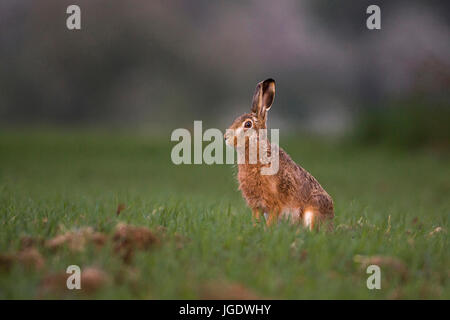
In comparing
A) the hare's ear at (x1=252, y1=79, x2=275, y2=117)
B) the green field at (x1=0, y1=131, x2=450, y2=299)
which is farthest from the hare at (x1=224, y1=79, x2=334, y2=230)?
the green field at (x1=0, y1=131, x2=450, y2=299)

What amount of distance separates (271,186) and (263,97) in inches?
43.9

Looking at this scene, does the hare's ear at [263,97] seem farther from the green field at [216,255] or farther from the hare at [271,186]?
the green field at [216,255]

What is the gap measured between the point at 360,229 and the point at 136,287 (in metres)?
3.01

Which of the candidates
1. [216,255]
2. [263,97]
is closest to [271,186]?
[263,97]

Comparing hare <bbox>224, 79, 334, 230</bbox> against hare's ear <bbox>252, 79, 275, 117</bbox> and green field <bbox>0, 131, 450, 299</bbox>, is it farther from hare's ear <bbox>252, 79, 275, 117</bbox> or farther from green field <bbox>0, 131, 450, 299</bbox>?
green field <bbox>0, 131, 450, 299</bbox>

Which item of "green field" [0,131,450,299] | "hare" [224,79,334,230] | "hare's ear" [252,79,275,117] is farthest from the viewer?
"hare's ear" [252,79,275,117]

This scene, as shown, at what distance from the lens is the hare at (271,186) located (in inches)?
235

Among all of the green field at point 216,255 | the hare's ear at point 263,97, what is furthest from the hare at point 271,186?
the green field at point 216,255

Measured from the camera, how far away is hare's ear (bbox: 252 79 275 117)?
240 inches

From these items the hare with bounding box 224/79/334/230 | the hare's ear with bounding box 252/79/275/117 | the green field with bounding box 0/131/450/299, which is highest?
the hare's ear with bounding box 252/79/275/117

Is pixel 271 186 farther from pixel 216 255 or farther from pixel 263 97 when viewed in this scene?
pixel 216 255

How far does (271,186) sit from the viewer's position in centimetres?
596
